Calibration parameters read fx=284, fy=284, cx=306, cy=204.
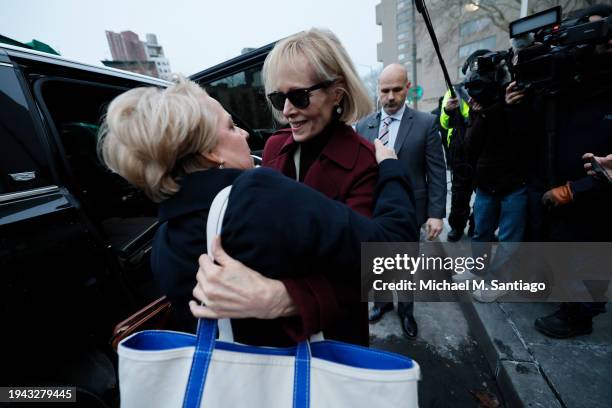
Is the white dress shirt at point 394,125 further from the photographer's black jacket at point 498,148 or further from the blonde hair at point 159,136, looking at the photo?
the blonde hair at point 159,136

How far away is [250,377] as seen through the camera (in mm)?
697

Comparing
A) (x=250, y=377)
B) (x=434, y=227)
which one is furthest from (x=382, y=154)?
(x=434, y=227)

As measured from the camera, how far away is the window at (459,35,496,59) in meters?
22.8

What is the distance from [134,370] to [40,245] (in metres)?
0.78

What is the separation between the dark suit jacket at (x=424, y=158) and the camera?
2.23 metres

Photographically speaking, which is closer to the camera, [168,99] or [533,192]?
[168,99]

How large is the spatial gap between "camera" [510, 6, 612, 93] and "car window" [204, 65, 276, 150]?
8.81 ft

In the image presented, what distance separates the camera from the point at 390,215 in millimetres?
870

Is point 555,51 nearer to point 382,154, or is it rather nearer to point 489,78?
point 489,78

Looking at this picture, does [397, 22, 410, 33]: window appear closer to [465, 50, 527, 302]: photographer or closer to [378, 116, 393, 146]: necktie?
[465, 50, 527, 302]: photographer

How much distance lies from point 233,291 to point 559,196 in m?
2.26

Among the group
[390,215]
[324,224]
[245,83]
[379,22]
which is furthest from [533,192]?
[379,22]

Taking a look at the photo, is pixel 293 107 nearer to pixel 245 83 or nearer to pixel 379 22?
pixel 245 83

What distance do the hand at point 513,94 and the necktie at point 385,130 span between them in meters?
0.88
